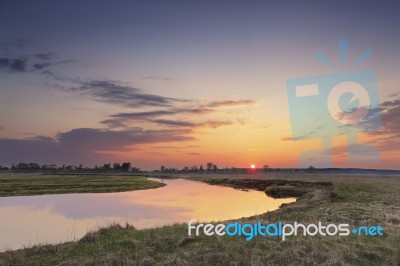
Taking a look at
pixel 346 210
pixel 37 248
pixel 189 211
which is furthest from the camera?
pixel 189 211

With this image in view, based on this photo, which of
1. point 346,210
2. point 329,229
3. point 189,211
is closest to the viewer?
point 329,229

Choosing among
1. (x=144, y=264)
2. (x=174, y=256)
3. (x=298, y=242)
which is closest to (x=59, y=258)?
(x=144, y=264)

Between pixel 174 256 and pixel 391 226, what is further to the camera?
pixel 391 226

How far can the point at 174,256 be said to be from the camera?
45.8ft

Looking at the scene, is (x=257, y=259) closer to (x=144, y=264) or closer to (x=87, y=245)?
(x=144, y=264)

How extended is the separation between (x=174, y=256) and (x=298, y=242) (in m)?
6.35

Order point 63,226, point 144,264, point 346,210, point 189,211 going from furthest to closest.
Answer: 1. point 189,211
2. point 63,226
3. point 346,210
4. point 144,264

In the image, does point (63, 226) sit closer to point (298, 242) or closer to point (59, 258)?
point (59, 258)

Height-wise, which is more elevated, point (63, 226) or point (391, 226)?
point (391, 226)

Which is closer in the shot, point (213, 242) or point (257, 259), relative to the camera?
point (257, 259)

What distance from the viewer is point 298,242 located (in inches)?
617

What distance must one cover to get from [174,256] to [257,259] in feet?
12.1

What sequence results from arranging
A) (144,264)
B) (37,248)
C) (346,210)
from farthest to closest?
1. (346,210)
2. (37,248)
3. (144,264)

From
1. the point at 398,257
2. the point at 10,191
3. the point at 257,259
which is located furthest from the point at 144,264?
the point at 10,191
